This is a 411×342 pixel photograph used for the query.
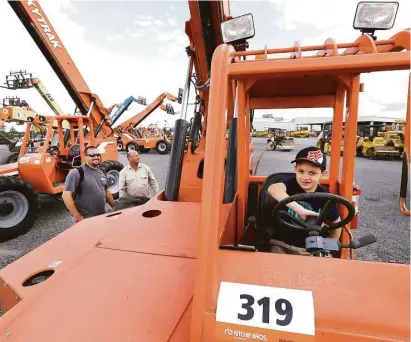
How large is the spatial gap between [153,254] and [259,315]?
2.92ft

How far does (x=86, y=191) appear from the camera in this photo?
376cm

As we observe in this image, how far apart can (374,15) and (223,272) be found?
1450mm

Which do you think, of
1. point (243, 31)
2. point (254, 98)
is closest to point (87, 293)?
point (243, 31)

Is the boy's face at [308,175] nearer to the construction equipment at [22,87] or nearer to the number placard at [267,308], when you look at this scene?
the number placard at [267,308]

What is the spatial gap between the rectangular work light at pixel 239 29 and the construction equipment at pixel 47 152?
185 inches

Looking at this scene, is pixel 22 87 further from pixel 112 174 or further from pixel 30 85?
pixel 112 174

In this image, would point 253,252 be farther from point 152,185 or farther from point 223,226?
point 152,185

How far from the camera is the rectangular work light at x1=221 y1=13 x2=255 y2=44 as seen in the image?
152cm

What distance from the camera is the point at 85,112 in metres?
7.76

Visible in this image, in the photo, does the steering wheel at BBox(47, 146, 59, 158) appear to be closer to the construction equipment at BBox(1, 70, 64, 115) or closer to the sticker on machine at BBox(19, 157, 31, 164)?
the sticker on machine at BBox(19, 157, 31, 164)

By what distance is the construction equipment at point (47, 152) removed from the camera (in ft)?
15.8

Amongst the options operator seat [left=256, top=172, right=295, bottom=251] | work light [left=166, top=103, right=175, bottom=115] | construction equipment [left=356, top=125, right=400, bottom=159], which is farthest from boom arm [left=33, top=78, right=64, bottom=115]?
construction equipment [left=356, top=125, right=400, bottom=159]

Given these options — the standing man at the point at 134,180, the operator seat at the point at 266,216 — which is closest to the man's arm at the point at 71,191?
the standing man at the point at 134,180

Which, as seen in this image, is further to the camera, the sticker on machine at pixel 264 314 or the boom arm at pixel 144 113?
the boom arm at pixel 144 113
